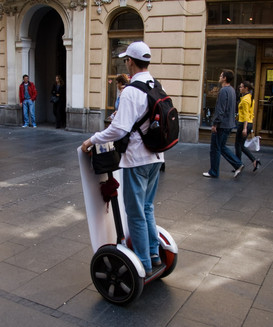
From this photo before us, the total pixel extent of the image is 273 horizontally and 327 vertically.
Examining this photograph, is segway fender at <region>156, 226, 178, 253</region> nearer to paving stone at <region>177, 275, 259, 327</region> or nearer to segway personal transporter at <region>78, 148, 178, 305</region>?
segway personal transporter at <region>78, 148, 178, 305</region>

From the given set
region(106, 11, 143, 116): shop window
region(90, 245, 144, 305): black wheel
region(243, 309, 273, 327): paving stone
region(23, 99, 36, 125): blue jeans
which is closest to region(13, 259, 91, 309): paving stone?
region(90, 245, 144, 305): black wheel

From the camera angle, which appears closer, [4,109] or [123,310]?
[123,310]

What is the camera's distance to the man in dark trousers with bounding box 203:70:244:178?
752 cm

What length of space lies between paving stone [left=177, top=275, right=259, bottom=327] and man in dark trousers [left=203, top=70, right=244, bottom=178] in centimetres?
422

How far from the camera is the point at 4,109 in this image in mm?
15633

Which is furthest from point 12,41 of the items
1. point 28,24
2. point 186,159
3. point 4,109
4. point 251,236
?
point 251,236

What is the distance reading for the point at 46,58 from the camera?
666 inches

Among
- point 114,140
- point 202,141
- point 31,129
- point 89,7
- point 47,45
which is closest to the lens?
point 114,140

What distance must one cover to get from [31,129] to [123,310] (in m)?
12.2

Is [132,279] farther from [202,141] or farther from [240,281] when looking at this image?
[202,141]

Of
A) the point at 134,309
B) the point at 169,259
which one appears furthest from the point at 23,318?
the point at 169,259

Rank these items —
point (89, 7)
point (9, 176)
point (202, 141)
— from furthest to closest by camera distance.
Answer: point (89, 7)
point (202, 141)
point (9, 176)

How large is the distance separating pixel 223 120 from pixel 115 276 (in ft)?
16.3

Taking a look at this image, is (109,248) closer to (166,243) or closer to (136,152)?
(166,243)
